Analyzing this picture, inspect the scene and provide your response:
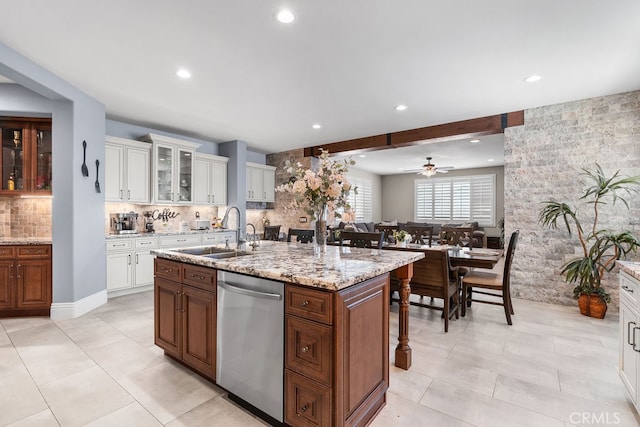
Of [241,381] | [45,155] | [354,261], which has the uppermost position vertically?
[45,155]

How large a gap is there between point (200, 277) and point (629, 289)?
9.12ft

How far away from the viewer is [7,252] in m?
3.40

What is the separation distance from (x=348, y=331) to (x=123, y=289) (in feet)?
13.9

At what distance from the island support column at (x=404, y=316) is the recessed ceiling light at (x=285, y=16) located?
208 cm

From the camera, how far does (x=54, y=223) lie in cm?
351

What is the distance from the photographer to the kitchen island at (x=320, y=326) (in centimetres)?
145

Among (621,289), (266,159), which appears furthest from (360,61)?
(266,159)

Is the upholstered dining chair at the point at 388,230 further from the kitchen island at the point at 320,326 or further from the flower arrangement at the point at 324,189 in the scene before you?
the kitchen island at the point at 320,326

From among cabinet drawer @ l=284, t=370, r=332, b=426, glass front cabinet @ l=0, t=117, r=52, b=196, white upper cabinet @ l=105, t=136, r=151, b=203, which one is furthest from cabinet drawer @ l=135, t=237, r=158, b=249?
cabinet drawer @ l=284, t=370, r=332, b=426

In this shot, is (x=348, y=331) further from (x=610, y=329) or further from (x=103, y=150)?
(x=103, y=150)

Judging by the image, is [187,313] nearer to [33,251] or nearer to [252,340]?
[252,340]

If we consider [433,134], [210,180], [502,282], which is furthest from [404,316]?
[210,180]

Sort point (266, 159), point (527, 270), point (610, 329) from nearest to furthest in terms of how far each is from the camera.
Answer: point (610, 329)
point (527, 270)
point (266, 159)

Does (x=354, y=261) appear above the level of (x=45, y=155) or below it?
below
